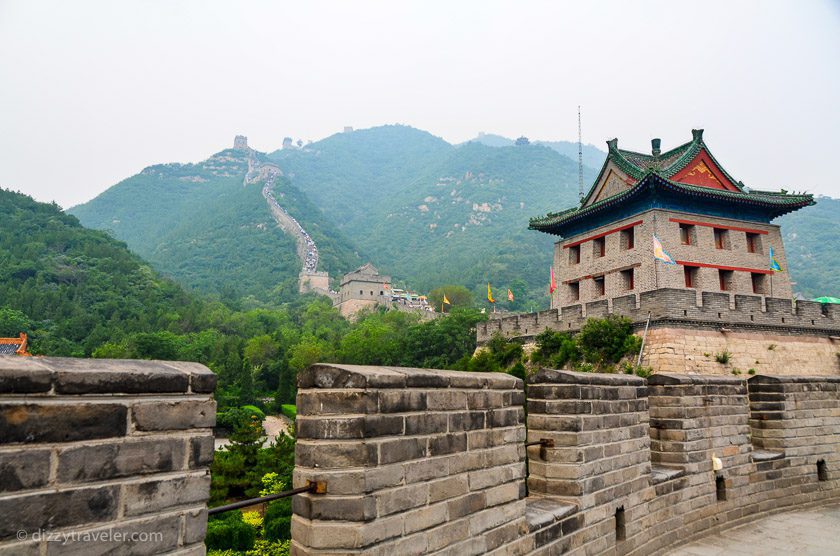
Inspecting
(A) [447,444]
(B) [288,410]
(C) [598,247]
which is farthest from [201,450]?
(B) [288,410]

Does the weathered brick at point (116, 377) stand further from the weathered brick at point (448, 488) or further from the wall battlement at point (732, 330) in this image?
the wall battlement at point (732, 330)

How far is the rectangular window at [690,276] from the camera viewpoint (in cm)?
2039

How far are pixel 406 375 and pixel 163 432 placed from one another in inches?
56.9

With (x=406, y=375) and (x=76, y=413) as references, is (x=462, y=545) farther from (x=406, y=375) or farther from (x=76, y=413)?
(x=76, y=413)

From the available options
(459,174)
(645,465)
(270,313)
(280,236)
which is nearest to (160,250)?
(280,236)

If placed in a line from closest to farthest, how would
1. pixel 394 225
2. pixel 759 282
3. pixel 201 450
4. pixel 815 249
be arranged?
pixel 201 450, pixel 759 282, pixel 815 249, pixel 394 225

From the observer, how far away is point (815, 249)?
9850 cm

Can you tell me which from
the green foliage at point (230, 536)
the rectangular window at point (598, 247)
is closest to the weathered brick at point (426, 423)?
the green foliage at point (230, 536)

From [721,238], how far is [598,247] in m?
4.83

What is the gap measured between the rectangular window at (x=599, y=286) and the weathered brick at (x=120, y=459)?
22465 millimetres

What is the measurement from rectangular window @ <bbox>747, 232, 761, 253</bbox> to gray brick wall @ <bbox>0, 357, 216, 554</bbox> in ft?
80.2

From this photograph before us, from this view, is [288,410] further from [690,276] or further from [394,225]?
[394,225]

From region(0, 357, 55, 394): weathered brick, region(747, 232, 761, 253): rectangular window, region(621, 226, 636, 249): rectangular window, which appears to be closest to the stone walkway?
region(0, 357, 55, 394): weathered brick

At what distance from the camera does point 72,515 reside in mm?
1855
